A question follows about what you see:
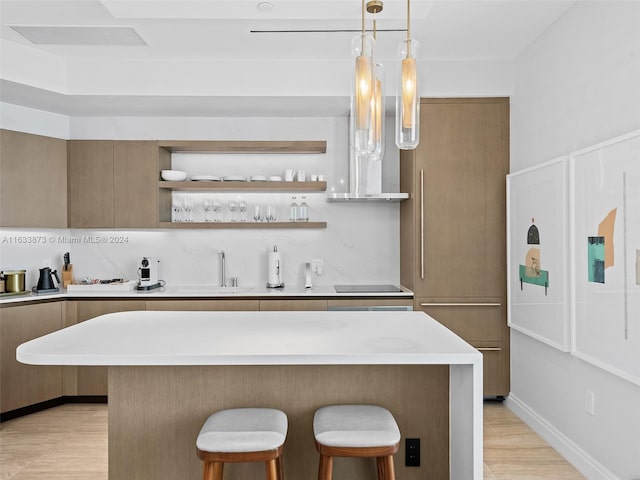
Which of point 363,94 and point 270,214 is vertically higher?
point 363,94

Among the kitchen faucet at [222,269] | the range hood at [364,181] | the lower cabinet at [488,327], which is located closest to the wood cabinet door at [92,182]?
the kitchen faucet at [222,269]

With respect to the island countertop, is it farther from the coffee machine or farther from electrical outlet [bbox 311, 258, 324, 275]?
electrical outlet [bbox 311, 258, 324, 275]

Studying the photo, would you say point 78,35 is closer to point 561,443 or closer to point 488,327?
point 488,327

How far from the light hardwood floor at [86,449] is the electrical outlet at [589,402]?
1.28ft

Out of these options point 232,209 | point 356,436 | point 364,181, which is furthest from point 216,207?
point 356,436

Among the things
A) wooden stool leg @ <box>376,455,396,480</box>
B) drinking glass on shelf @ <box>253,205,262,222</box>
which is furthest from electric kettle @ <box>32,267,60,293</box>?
wooden stool leg @ <box>376,455,396,480</box>

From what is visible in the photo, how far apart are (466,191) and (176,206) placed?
2525 mm

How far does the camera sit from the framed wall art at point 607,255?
2238 mm

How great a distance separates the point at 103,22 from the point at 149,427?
246 cm

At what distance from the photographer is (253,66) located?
3.79 metres

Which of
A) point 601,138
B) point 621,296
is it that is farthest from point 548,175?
point 621,296

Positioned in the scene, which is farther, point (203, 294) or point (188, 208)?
point (188, 208)

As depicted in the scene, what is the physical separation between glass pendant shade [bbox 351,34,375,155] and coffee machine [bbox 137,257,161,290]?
9.42 feet

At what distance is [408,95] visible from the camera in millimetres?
1767
